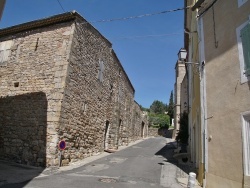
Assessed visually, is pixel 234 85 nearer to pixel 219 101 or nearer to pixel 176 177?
pixel 219 101

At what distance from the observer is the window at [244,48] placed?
5.75 m

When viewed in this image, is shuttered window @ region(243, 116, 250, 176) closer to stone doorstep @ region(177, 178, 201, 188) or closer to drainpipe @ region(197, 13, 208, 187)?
drainpipe @ region(197, 13, 208, 187)

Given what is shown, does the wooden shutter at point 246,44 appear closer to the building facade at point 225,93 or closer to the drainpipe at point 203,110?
the building facade at point 225,93

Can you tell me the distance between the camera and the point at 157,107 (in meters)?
72.7

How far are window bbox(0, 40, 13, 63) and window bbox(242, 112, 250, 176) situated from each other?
39.6 ft

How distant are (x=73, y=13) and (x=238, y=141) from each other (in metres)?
9.27

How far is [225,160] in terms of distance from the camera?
6215 mm

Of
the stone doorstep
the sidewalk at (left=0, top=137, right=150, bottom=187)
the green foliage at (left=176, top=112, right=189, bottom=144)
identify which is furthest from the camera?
the green foliage at (left=176, top=112, right=189, bottom=144)

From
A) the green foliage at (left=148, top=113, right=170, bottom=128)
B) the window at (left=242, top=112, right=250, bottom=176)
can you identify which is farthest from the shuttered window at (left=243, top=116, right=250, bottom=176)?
the green foliage at (left=148, top=113, right=170, bottom=128)

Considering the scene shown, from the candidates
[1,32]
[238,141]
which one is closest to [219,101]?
[238,141]

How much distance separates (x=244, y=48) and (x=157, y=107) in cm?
6731

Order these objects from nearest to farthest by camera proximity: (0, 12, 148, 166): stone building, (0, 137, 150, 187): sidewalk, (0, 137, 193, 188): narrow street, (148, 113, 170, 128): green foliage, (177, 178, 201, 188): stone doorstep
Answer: (0, 137, 193, 188): narrow street, (0, 137, 150, 187): sidewalk, (177, 178, 201, 188): stone doorstep, (0, 12, 148, 166): stone building, (148, 113, 170, 128): green foliage

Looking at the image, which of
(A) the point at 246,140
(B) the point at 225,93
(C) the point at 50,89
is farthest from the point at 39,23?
(A) the point at 246,140

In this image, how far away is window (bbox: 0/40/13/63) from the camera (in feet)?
43.5
